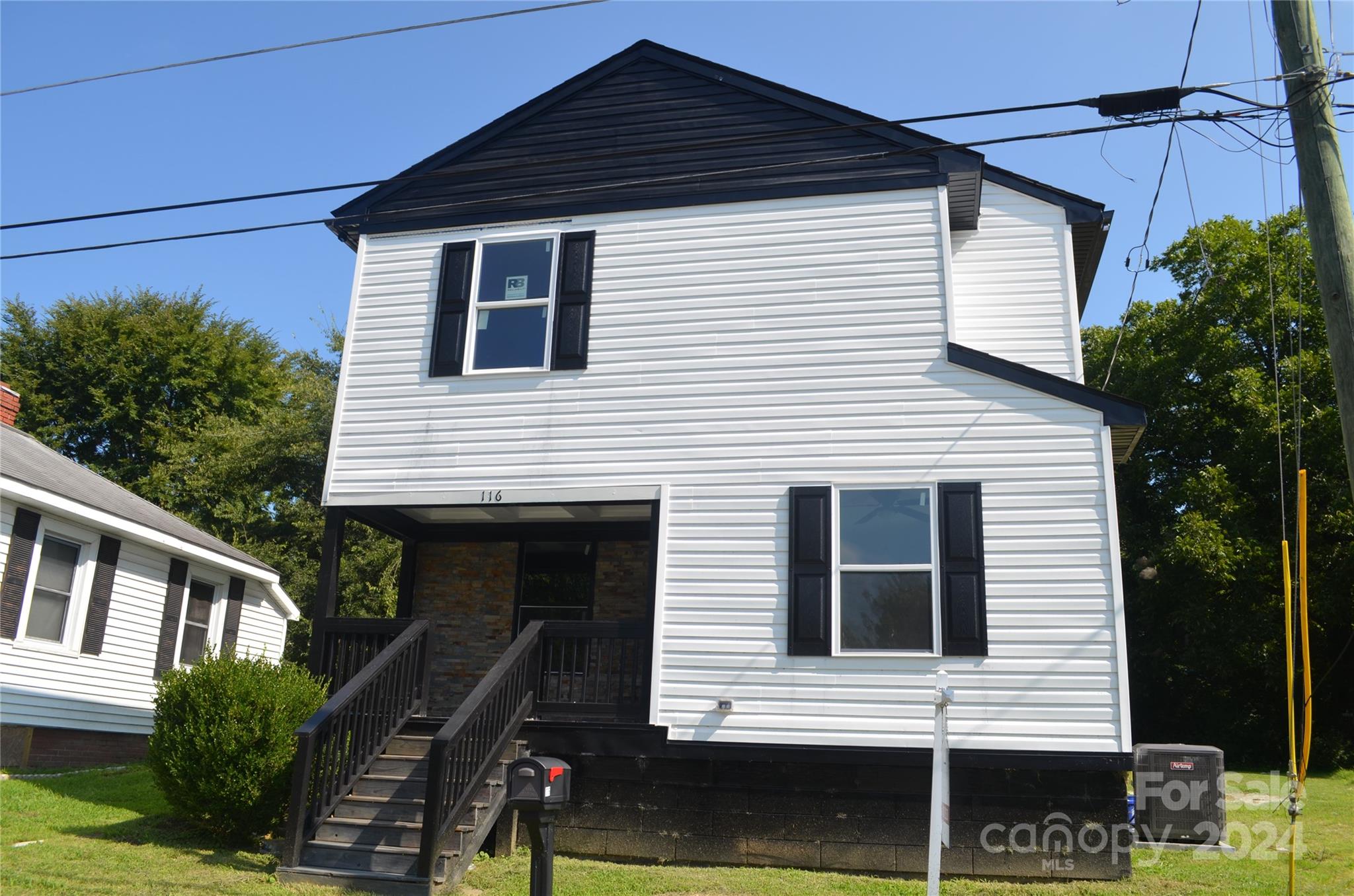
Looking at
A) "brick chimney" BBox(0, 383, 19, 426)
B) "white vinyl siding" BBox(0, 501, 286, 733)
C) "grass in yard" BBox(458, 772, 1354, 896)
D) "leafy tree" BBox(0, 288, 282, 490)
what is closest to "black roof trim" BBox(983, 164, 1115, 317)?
"grass in yard" BBox(458, 772, 1354, 896)

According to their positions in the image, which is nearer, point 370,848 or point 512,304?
point 370,848

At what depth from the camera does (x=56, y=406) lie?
101 ft

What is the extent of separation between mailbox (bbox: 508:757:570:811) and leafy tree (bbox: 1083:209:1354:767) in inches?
663

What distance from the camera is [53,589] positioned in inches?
533

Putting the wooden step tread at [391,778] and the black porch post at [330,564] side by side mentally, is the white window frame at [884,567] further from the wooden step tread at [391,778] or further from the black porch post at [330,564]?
the black porch post at [330,564]

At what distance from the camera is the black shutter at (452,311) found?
1078 centimetres

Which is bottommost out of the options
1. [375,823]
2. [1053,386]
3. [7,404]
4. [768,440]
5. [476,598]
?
[375,823]

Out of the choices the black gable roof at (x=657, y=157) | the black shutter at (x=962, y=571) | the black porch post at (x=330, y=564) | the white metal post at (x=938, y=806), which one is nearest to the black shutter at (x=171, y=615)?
the black porch post at (x=330, y=564)

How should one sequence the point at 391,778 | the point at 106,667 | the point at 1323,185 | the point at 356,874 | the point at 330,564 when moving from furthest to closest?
the point at 106,667, the point at 330,564, the point at 391,778, the point at 356,874, the point at 1323,185

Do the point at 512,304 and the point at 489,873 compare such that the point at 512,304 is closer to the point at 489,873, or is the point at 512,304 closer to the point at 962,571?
the point at 962,571

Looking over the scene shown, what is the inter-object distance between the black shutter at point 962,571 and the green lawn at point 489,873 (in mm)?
1934

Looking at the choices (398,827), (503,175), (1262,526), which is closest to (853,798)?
(398,827)

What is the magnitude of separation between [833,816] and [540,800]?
3.83 metres

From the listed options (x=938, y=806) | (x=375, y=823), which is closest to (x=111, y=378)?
(x=375, y=823)
